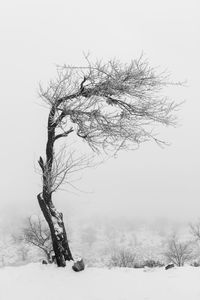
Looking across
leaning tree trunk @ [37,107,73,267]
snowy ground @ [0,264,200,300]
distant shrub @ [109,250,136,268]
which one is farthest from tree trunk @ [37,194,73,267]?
distant shrub @ [109,250,136,268]

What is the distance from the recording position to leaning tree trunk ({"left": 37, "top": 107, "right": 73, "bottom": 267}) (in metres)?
14.9

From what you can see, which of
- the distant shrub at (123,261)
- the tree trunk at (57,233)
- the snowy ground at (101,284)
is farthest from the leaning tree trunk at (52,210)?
the distant shrub at (123,261)

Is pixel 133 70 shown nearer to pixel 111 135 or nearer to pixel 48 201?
pixel 111 135

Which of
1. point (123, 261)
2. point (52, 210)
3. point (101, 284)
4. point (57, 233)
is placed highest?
point (123, 261)

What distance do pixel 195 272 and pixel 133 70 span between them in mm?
7447

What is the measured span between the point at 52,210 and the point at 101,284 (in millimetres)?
3840

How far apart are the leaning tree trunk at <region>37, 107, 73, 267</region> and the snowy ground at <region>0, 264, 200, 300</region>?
0.73 meters

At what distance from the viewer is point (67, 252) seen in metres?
15.1

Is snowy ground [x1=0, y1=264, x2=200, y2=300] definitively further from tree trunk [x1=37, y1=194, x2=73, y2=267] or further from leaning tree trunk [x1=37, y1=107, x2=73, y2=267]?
leaning tree trunk [x1=37, y1=107, x2=73, y2=267]

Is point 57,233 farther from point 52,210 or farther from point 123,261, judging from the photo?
point 123,261

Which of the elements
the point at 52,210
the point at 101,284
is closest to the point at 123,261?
the point at 52,210

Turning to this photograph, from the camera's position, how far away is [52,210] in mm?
15539

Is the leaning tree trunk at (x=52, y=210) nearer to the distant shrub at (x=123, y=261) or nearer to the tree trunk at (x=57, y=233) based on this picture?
the tree trunk at (x=57, y=233)

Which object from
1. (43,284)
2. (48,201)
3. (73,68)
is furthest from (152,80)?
(43,284)
